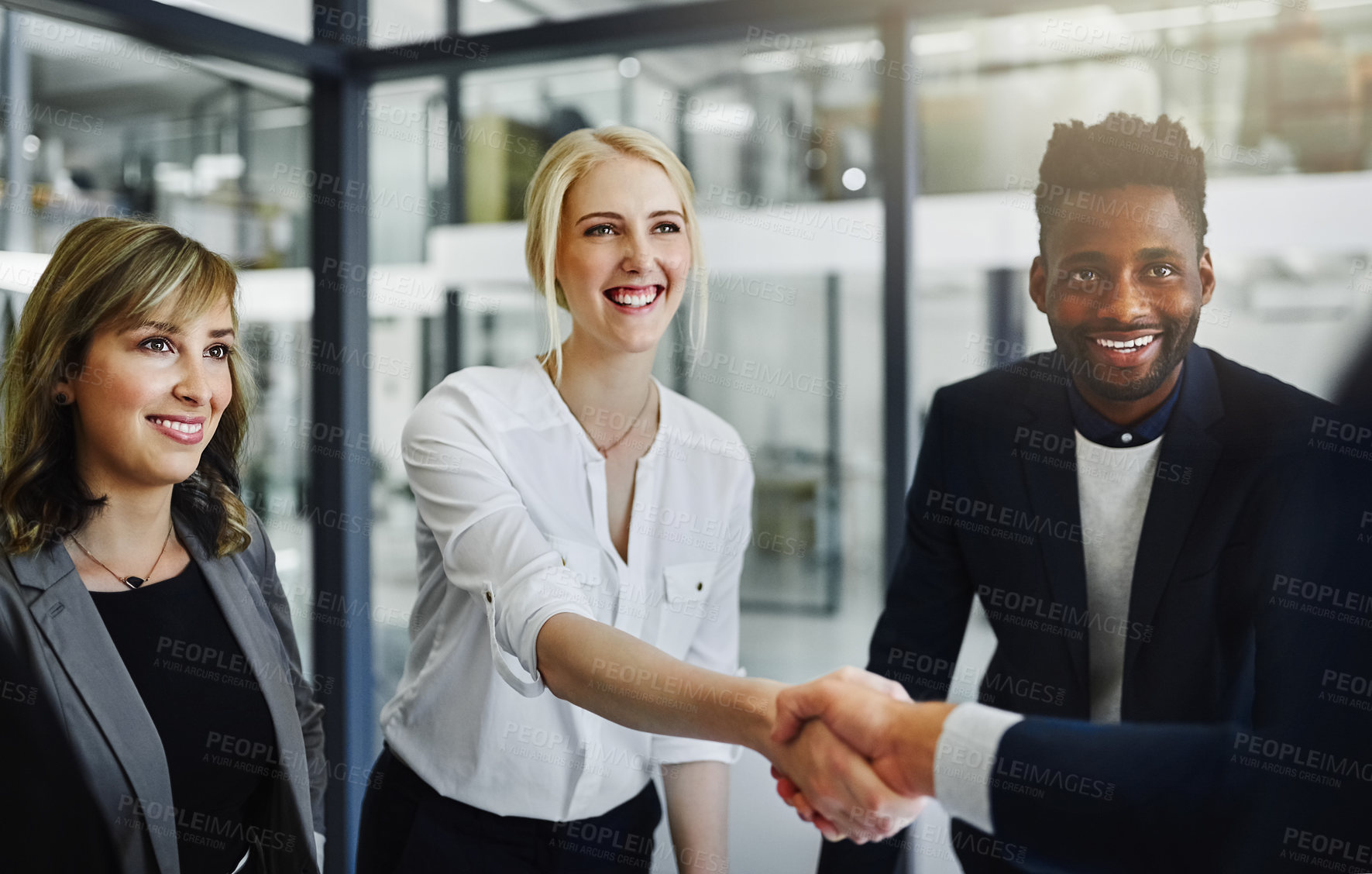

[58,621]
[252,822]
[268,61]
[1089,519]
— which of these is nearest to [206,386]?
[58,621]

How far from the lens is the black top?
5.39 ft

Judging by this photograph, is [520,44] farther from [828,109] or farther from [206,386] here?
[206,386]

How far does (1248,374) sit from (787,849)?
152 centimetres

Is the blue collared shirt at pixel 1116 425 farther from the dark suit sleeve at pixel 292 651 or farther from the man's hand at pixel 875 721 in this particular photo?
the dark suit sleeve at pixel 292 651

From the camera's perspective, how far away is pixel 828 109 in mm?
2363

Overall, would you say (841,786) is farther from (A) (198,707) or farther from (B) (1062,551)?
(A) (198,707)

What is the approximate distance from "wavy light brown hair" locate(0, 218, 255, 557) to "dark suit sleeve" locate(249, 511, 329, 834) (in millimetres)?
322

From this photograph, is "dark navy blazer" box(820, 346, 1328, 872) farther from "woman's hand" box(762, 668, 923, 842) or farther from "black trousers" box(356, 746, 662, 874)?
"black trousers" box(356, 746, 662, 874)

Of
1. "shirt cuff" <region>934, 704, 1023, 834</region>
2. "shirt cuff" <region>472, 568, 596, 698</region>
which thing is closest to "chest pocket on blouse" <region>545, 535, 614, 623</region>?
"shirt cuff" <region>472, 568, 596, 698</region>

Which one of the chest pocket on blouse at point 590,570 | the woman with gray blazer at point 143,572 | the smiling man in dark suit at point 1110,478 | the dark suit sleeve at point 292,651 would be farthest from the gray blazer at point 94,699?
the smiling man in dark suit at point 1110,478

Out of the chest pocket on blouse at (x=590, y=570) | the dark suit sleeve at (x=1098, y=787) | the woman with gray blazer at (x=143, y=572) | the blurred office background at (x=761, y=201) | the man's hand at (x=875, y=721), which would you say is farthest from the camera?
the blurred office background at (x=761, y=201)

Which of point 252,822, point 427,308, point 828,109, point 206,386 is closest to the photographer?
point 206,386

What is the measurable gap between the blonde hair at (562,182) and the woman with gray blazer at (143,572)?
508 mm

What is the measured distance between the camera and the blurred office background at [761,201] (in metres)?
2.07
